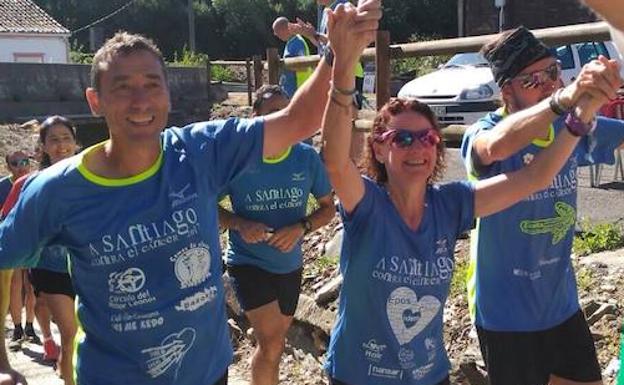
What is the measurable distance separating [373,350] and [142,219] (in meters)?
0.96

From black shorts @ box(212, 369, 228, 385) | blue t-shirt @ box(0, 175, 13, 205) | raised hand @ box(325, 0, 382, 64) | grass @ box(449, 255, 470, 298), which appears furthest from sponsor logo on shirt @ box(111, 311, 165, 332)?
blue t-shirt @ box(0, 175, 13, 205)

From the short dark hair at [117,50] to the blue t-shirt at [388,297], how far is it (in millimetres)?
902

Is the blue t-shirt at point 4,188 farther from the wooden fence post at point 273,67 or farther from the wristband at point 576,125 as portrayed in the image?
the wristband at point 576,125

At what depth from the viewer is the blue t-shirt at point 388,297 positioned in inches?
126

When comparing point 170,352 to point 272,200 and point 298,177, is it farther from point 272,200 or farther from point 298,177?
point 298,177

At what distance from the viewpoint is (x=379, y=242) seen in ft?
10.6

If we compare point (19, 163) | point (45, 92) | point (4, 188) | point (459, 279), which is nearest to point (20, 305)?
point (19, 163)

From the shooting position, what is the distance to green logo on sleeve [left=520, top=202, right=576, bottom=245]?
378 cm

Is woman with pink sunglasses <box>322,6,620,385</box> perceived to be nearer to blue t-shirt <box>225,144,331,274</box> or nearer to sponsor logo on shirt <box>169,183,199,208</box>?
sponsor logo on shirt <box>169,183,199,208</box>

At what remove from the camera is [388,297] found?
3.21 m

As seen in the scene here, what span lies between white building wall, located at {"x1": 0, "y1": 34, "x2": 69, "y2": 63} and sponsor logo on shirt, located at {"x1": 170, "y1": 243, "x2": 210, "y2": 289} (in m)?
42.7

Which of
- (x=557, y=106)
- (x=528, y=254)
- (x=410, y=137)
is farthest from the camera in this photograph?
(x=528, y=254)

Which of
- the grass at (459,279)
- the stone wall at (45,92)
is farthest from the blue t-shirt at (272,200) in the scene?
the stone wall at (45,92)

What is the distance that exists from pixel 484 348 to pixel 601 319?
151cm
